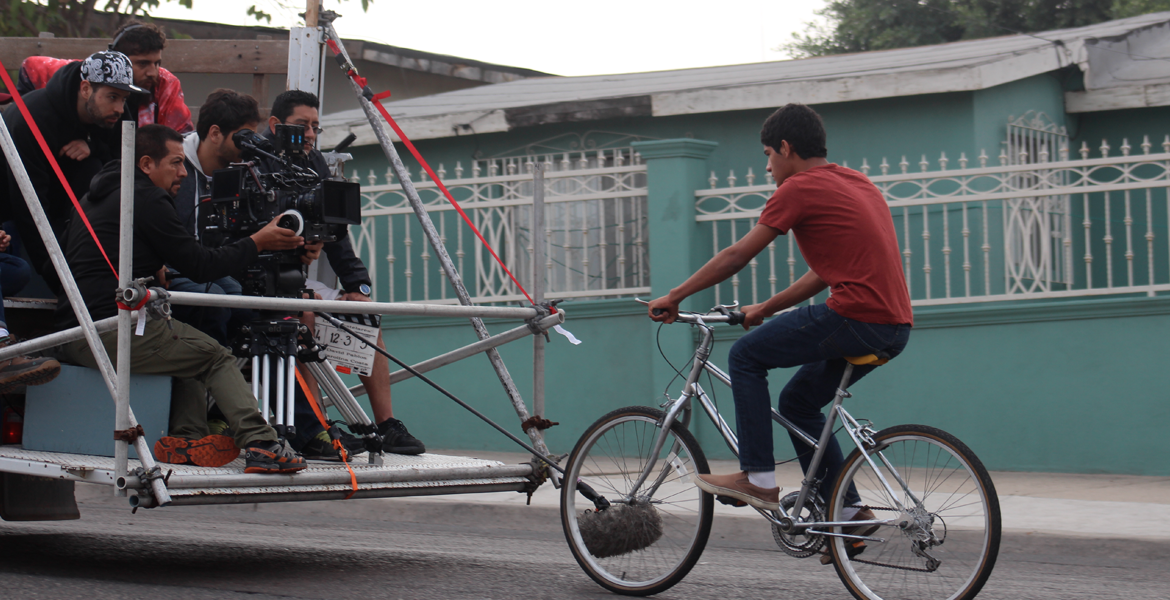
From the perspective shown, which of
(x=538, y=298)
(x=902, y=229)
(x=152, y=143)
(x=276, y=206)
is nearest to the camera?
(x=152, y=143)

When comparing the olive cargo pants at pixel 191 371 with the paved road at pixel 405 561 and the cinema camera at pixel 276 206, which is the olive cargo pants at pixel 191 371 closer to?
the cinema camera at pixel 276 206

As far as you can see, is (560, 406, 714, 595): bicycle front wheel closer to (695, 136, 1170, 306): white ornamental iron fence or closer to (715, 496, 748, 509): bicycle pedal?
(715, 496, 748, 509): bicycle pedal

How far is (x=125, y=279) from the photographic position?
4.14 metres

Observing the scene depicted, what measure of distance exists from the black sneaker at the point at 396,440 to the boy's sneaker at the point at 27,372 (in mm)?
1432

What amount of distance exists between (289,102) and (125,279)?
64.2 inches

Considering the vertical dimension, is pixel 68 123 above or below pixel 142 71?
below

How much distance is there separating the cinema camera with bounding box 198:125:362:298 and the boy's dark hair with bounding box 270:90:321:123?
0.58 meters

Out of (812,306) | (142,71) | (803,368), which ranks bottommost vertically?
(803,368)

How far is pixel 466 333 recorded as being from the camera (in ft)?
31.7

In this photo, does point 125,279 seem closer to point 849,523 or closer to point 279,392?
point 279,392

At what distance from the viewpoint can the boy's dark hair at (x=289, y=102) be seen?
218 inches

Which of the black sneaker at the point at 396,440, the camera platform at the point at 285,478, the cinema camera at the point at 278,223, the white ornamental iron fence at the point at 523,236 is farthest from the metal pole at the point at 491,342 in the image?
the white ornamental iron fence at the point at 523,236

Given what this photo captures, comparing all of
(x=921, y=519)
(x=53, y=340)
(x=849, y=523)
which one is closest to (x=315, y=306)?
(x=53, y=340)

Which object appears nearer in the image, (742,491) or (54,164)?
(742,491)
